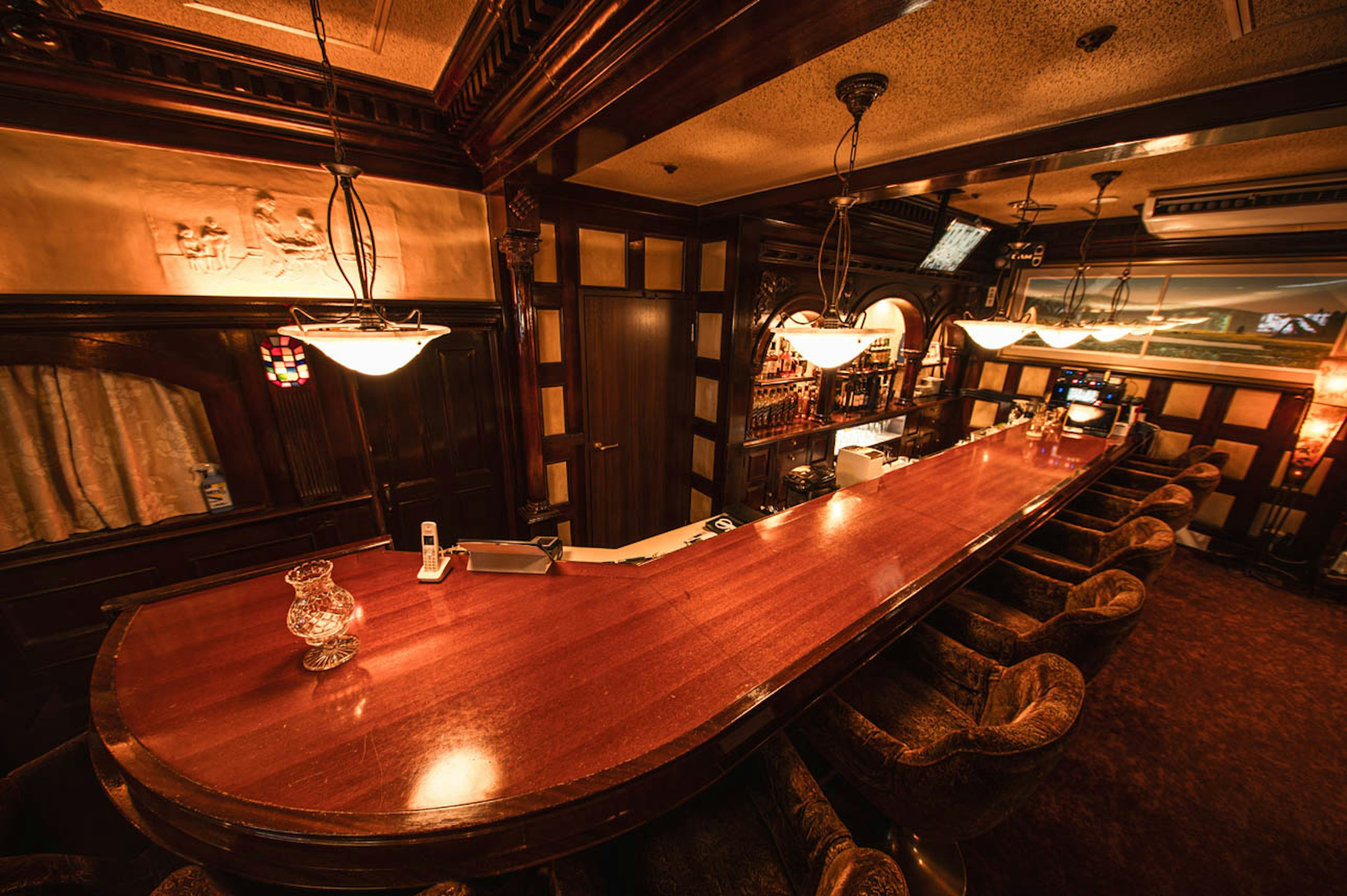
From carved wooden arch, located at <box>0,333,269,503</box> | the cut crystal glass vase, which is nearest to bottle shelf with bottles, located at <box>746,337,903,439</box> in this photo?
the cut crystal glass vase

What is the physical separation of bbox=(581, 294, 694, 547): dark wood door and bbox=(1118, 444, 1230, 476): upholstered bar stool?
4.31 metres

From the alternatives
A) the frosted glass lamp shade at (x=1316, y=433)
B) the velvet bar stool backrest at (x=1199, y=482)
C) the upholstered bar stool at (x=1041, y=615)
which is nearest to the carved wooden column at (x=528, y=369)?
the upholstered bar stool at (x=1041, y=615)

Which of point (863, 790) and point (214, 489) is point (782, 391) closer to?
point (863, 790)

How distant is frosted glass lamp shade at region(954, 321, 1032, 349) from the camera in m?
3.03

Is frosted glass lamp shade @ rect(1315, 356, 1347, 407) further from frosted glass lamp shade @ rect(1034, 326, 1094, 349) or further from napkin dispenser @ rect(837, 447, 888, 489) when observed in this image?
napkin dispenser @ rect(837, 447, 888, 489)

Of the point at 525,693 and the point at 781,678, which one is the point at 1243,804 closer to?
the point at 781,678

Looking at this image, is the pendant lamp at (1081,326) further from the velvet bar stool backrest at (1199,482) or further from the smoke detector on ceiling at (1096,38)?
the smoke detector on ceiling at (1096,38)

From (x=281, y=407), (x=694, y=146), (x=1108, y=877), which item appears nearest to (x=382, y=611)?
(x=281, y=407)

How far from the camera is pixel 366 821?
1.04 m

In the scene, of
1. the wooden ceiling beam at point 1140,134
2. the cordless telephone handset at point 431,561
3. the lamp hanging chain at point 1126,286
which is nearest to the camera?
the wooden ceiling beam at point 1140,134

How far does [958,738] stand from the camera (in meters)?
1.30

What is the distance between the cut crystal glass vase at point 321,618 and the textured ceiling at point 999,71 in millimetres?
2591

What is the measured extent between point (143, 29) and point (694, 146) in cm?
256

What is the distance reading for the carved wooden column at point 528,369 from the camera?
3020mm
